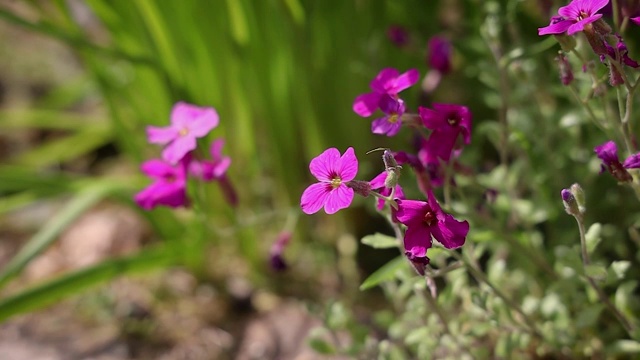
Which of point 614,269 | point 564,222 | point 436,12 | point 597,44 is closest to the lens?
point 597,44

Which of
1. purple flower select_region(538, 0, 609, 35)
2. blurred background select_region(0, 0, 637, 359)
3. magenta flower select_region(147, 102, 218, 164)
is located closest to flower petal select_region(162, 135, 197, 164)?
magenta flower select_region(147, 102, 218, 164)

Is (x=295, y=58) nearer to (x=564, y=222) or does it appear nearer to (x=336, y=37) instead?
(x=336, y=37)

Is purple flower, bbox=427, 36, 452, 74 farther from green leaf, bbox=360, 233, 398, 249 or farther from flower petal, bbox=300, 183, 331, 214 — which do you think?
flower petal, bbox=300, 183, 331, 214

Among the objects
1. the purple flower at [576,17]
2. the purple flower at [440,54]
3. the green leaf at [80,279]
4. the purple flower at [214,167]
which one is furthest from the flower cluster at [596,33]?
the green leaf at [80,279]

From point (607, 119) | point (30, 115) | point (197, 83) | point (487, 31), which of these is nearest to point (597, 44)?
point (607, 119)

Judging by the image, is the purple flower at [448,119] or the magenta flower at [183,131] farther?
the magenta flower at [183,131]

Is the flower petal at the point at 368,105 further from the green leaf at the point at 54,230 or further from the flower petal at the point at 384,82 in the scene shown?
the green leaf at the point at 54,230
